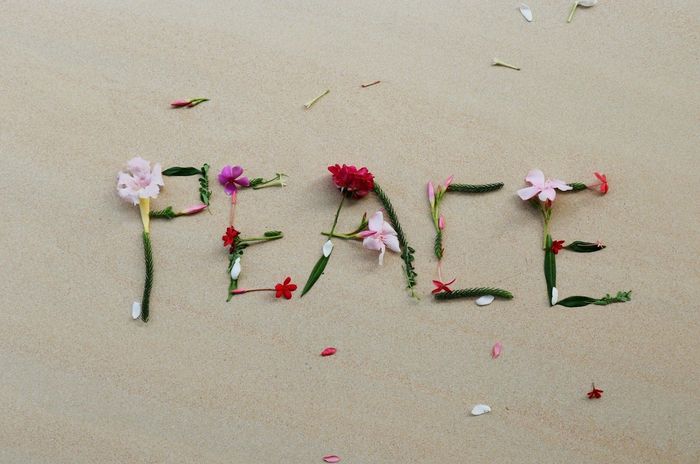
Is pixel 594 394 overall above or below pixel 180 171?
below

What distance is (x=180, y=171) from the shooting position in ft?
4.70

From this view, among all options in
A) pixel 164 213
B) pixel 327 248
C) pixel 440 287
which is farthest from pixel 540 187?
pixel 164 213

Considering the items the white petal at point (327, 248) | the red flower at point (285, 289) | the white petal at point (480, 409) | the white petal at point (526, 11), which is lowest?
the white petal at point (480, 409)

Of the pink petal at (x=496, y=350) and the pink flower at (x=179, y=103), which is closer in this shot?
the pink petal at (x=496, y=350)

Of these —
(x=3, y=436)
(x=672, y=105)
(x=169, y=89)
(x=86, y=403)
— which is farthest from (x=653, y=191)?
(x=3, y=436)

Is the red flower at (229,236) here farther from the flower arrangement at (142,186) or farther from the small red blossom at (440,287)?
the small red blossom at (440,287)

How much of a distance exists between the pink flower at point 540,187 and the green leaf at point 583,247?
8cm

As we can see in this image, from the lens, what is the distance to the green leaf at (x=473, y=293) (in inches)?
52.1

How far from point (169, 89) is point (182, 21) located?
151 mm

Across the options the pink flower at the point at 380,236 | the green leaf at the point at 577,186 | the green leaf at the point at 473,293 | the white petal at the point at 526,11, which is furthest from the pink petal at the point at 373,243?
the white petal at the point at 526,11

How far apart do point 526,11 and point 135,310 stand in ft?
2.84

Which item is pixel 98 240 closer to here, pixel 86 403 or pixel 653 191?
pixel 86 403

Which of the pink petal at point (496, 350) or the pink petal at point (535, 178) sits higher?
the pink petal at point (535, 178)

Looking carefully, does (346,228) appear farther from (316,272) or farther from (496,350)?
(496,350)
